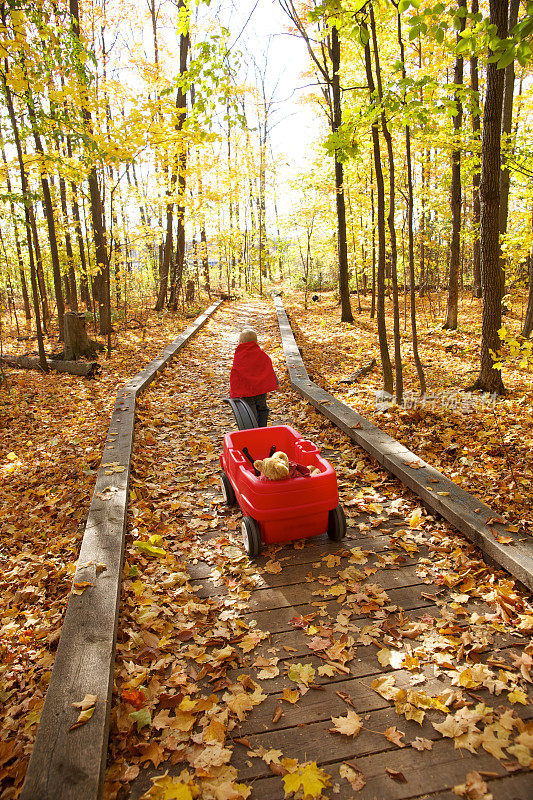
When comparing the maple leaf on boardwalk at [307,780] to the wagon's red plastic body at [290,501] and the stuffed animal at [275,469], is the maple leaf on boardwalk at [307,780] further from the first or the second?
the stuffed animal at [275,469]

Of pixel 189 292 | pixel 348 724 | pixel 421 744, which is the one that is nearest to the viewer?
pixel 421 744

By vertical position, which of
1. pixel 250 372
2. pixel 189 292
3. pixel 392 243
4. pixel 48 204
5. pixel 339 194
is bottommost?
pixel 250 372

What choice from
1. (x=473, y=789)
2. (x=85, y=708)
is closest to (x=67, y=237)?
(x=85, y=708)

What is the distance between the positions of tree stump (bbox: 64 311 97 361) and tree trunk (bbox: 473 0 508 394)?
8.10 metres

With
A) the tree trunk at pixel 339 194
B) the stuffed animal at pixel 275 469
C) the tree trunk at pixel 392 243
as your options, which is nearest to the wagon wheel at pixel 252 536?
the stuffed animal at pixel 275 469

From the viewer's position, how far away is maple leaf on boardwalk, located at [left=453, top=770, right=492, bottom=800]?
184cm

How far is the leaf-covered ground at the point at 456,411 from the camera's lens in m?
4.30

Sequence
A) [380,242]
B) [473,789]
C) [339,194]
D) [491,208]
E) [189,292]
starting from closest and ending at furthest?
[473,789], [491,208], [380,242], [339,194], [189,292]

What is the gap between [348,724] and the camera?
2.21 metres

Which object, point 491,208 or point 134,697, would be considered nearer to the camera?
point 134,697

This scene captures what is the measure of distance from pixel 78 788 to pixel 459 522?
285 centimetres

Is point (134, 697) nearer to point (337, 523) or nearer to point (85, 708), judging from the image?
point (85, 708)

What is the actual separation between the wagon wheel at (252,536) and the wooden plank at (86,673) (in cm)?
92

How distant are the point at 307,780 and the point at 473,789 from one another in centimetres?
67
